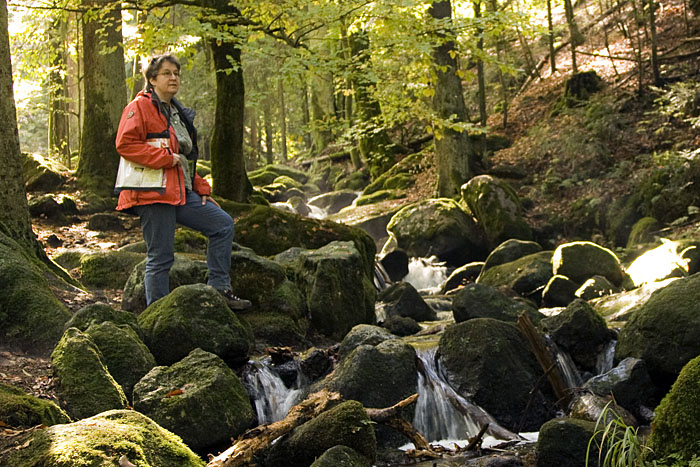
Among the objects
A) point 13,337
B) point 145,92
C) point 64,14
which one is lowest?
point 13,337

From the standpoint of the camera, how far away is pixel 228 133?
41.8 feet

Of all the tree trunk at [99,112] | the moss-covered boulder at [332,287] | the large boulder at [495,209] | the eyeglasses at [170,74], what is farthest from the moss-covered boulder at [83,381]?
the large boulder at [495,209]

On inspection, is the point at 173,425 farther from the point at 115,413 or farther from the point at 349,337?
the point at 349,337

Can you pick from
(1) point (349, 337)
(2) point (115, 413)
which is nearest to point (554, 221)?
(1) point (349, 337)

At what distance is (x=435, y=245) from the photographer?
16.0 m

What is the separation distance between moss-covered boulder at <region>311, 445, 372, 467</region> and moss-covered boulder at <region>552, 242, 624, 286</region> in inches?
341

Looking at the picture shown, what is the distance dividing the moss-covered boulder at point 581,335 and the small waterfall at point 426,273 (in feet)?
21.3

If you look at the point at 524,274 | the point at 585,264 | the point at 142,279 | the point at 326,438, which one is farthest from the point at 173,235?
the point at 585,264

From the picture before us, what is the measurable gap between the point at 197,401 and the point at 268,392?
4.27 ft

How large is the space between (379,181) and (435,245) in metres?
7.22

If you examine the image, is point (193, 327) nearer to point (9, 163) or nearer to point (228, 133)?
point (9, 163)

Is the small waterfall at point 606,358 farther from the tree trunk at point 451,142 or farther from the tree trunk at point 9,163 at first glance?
the tree trunk at point 451,142

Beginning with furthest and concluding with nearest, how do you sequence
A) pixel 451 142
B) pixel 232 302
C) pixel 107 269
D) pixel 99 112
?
1. pixel 451 142
2. pixel 99 112
3. pixel 107 269
4. pixel 232 302

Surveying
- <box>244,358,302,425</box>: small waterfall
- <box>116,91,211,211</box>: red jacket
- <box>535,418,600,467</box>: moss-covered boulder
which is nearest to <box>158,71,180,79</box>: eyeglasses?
<box>116,91,211,211</box>: red jacket
